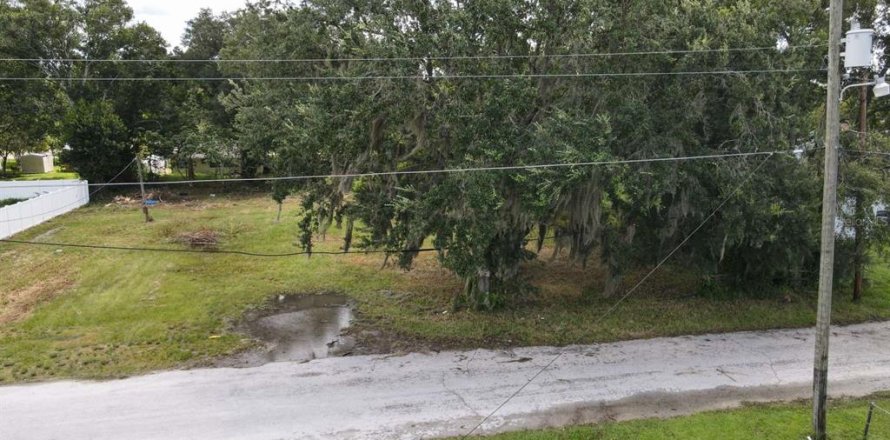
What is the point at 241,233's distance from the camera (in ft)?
73.4

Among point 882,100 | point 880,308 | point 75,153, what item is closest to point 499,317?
point 880,308

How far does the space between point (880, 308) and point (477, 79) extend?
1184cm

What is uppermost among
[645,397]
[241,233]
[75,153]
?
[75,153]

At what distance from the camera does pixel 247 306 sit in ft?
48.6

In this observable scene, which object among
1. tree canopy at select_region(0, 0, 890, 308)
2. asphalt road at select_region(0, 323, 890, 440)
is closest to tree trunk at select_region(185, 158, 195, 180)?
tree canopy at select_region(0, 0, 890, 308)

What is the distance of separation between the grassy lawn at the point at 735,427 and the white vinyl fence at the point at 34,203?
17865mm

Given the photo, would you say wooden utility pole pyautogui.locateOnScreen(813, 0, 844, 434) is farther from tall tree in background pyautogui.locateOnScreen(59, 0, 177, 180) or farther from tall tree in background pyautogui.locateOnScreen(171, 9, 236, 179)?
tall tree in background pyautogui.locateOnScreen(59, 0, 177, 180)

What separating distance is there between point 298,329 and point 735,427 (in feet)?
29.9

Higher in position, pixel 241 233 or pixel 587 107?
pixel 587 107

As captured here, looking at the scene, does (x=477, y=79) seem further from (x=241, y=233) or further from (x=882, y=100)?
(x=882, y=100)

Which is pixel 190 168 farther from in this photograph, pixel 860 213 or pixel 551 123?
pixel 860 213

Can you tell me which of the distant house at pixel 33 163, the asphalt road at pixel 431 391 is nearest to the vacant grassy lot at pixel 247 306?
the asphalt road at pixel 431 391

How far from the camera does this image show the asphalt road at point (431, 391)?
29.2 ft

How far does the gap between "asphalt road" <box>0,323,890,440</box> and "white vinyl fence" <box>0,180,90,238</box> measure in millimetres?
11908
